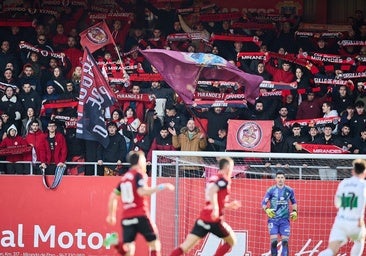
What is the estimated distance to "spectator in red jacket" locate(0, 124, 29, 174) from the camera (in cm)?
2369

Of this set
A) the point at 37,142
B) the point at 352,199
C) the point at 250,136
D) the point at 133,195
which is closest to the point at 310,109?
the point at 250,136

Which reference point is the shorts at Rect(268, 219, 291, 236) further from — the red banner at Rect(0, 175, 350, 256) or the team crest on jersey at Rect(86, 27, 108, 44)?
the team crest on jersey at Rect(86, 27, 108, 44)

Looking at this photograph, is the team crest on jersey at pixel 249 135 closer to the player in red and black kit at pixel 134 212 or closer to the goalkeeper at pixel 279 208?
the goalkeeper at pixel 279 208

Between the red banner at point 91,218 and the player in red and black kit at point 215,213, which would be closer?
the player in red and black kit at point 215,213

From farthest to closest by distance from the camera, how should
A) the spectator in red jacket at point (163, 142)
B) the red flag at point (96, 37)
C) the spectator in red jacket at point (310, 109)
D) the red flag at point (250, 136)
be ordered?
the red flag at point (96, 37), the spectator in red jacket at point (310, 109), the spectator in red jacket at point (163, 142), the red flag at point (250, 136)

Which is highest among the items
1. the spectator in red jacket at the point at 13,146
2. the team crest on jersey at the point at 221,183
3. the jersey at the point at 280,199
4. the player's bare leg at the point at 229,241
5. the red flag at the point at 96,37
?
the red flag at the point at 96,37


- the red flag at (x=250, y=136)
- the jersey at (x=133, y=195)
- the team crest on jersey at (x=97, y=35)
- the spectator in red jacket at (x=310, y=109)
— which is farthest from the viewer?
the team crest on jersey at (x=97, y=35)

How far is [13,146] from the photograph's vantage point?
23672 millimetres

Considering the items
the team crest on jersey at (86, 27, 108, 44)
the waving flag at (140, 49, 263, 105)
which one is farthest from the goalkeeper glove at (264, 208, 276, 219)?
the team crest on jersey at (86, 27, 108, 44)

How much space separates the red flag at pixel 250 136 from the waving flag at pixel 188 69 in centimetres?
64

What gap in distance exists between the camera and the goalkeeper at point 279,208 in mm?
22047

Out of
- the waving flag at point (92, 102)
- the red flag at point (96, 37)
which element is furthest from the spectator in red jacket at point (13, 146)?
the red flag at point (96, 37)

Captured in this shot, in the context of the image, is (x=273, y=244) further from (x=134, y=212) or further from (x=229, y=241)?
(x=134, y=212)

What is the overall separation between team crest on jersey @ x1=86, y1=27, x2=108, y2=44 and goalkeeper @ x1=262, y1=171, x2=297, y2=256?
5369mm
